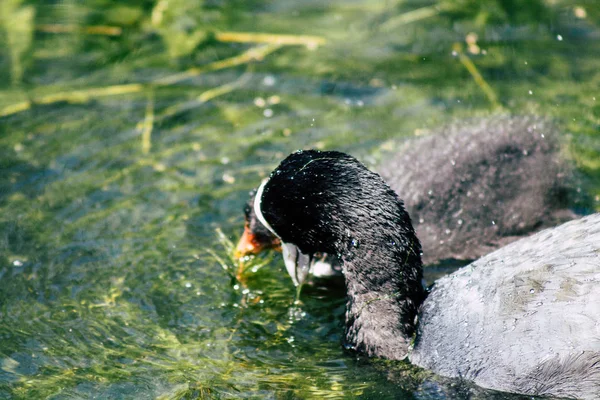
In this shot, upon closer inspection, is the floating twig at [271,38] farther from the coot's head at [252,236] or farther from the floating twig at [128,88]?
the coot's head at [252,236]

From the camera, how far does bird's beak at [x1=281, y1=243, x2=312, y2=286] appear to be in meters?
4.94

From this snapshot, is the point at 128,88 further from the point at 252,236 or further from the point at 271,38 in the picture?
the point at 252,236

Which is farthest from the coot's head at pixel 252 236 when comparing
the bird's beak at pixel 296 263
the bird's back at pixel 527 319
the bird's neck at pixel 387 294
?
the bird's back at pixel 527 319

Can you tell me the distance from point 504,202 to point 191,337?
2.00m

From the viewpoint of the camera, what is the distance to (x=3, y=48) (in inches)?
312

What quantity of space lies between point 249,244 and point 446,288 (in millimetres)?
1376

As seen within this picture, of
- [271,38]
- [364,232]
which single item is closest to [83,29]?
[271,38]

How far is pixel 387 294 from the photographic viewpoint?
14.9 ft

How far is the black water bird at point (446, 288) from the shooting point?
390cm

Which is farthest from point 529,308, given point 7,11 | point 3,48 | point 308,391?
point 7,11

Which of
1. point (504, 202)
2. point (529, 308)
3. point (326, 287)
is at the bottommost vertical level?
point (326, 287)

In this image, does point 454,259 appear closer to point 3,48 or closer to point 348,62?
point 348,62

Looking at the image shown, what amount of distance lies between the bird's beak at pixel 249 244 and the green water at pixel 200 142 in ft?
0.32

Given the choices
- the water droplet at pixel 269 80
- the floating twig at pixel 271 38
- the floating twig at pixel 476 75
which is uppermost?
the floating twig at pixel 476 75
